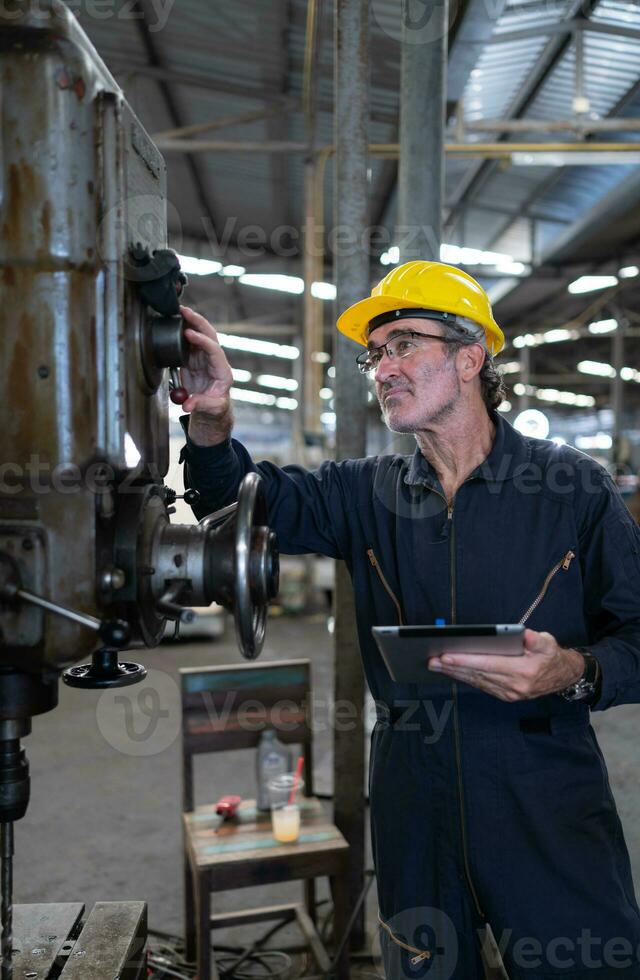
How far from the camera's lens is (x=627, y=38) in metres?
3.13

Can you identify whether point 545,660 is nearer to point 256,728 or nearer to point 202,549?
point 202,549

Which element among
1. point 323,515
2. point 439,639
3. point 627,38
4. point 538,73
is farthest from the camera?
point 538,73

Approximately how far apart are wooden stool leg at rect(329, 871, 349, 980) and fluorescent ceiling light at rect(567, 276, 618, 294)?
567 centimetres

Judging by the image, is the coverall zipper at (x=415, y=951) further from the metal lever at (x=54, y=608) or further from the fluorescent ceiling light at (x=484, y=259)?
the fluorescent ceiling light at (x=484, y=259)

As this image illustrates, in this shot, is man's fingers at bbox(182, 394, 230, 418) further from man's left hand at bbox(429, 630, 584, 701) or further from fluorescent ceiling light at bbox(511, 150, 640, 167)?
fluorescent ceiling light at bbox(511, 150, 640, 167)

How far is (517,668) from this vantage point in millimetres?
974

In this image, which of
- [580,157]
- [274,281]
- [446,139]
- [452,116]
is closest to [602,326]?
[274,281]

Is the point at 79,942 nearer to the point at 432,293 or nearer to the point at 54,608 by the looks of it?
the point at 54,608

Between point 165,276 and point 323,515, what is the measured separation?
0.64m

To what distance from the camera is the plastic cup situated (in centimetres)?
184

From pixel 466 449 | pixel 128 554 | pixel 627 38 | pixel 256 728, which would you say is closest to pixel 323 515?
pixel 466 449

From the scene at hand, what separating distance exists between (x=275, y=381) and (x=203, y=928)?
36.4ft

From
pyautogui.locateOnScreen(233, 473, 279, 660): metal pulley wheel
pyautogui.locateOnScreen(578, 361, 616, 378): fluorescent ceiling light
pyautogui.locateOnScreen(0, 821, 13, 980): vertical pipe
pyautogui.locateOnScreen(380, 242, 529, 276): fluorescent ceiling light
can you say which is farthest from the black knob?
pyautogui.locateOnScreen(578, 361, 616, 378): fluorescent ceiling light

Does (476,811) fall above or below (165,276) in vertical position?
below
